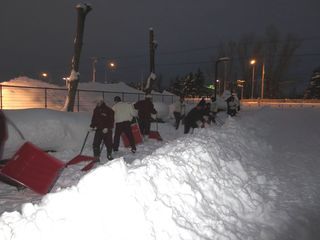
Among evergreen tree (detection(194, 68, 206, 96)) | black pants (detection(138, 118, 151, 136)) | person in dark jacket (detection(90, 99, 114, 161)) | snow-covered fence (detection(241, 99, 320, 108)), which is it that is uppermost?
evergreen tree (detection(194, 68, 206, 96))

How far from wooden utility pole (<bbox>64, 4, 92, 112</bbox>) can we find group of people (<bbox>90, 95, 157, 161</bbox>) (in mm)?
3480

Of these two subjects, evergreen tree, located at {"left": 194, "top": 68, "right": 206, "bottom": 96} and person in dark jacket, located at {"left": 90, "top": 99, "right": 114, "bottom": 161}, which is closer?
person in dark jacket, located at {"left": 90, "top": 99, "right": 114, "bottom": 161}

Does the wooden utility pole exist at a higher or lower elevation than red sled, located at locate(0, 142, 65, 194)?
higher

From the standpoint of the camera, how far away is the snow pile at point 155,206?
343 centimetres

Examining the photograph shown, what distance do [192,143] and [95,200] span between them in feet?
13.1

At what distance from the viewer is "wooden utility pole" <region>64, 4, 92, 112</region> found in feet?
50.0

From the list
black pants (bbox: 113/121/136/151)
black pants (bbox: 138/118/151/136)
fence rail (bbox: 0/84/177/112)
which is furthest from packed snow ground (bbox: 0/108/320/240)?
fence rail (bbox: 0/84/177/112)

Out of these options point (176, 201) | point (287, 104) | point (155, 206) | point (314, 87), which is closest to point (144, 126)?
point (176, 201)

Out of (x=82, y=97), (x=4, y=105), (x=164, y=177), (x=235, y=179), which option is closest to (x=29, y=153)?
(x=164, y=177)

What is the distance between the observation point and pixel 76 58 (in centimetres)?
1560

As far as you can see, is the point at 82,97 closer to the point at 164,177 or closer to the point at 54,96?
the point at 54,96

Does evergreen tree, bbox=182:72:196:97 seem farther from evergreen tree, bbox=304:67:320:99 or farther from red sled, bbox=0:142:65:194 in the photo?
red sled, bbox=0:142:65:194

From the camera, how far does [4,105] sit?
18.1m

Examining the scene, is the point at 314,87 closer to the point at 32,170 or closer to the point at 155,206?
the point at 32,170
